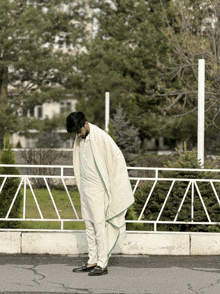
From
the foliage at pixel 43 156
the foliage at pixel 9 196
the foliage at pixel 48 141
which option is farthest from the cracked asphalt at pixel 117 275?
the foliage at pixel 48 141

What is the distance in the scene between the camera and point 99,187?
5504 mm

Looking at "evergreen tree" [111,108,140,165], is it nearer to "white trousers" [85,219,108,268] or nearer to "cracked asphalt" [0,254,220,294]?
"cracked asphalt" [0,254,220,294]

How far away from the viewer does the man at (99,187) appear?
5480mm

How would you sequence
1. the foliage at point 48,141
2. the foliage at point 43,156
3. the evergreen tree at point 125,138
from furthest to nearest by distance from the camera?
the foliage at point 48,141
the evergreen tree at point 125,138
the foliage at point 43,156

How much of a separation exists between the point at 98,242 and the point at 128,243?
1.04 meters

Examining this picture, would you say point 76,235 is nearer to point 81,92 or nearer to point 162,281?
point 162,281

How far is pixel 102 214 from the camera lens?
5.53 metres

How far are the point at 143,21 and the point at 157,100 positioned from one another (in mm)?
6291

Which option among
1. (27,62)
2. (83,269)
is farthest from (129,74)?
(83,269)

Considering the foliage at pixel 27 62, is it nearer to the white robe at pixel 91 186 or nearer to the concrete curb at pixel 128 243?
the concrete curb at pixel 128 243

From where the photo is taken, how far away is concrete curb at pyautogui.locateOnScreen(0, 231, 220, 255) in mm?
6508

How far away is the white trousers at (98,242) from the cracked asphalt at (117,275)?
18 cm

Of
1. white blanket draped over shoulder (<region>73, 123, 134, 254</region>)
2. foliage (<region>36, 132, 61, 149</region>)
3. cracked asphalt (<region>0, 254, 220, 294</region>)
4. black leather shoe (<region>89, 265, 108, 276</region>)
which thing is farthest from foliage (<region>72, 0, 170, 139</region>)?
black leather shoe (<region>89, 265, 108, 276</region>)

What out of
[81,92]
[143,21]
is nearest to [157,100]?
[81,92]
